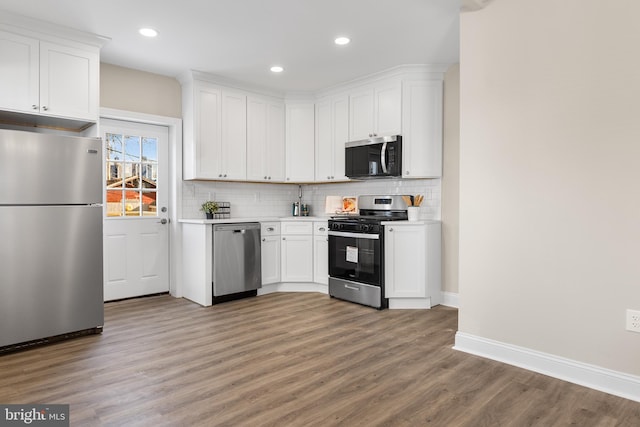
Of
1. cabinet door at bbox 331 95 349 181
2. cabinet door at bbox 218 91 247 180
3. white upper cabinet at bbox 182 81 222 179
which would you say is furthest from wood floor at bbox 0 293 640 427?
cabinet door at bbox 331 95 349 181

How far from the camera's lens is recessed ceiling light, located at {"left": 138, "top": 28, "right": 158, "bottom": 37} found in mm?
3463

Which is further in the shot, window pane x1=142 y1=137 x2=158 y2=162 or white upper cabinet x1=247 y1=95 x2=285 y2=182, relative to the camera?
white upper cabinet x1=247 y1=95 x2=285 y2=182

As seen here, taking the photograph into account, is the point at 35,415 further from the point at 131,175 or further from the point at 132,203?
the point at 131,175

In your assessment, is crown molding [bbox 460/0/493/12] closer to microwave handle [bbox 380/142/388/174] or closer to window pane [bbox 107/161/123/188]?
microwave handle [bbox 380/142/388/174]

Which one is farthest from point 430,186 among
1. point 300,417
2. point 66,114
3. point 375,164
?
point 66,114

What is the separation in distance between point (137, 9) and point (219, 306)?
2889mm

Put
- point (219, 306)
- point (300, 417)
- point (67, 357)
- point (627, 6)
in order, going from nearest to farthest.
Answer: point (300, 417), point (627, 6), point (67, 357), point (219, 306)

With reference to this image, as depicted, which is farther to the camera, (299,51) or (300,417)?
(299,51)

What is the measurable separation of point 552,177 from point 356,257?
7.41ft

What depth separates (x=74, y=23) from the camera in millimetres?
3328

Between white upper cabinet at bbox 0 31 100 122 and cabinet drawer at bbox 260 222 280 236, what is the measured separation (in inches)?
82.1

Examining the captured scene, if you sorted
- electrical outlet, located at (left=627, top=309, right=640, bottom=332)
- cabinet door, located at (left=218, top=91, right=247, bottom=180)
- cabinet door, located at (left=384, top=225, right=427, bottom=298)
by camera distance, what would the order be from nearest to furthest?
electrical outlet, located at (left=627, top=309, right=640, bottom=332), cabinet door, located at (left=384, top=225, right=427, bottom=298), cabinet door, located at (left=218, top=91, right=247, bottom=180)

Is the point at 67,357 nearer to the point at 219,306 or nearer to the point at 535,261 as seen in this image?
the point at 219,306

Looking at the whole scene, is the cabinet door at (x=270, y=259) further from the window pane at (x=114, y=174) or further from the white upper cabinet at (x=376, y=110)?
the window pane at (x=114, y=174)
